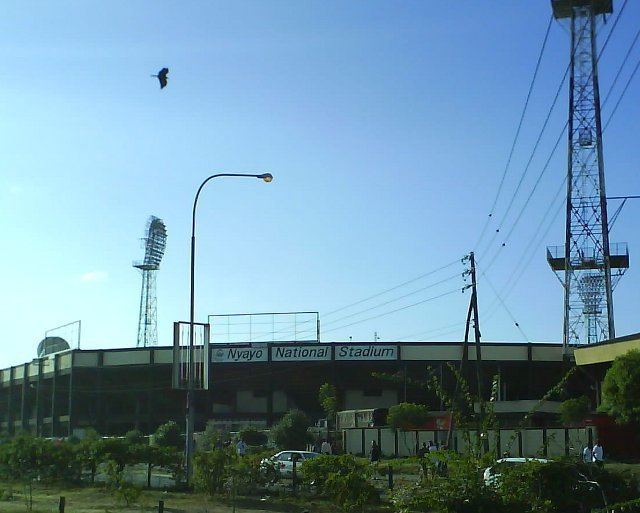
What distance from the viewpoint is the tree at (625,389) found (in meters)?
38.1

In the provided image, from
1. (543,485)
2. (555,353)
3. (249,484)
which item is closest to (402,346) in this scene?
(555,353)

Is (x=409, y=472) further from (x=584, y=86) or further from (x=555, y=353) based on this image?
(x=555, y=353)

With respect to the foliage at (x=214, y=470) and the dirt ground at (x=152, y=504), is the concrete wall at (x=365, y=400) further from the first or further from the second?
the foliage at (x=214, y=470)

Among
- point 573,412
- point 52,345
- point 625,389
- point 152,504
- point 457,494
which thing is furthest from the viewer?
point 52,345

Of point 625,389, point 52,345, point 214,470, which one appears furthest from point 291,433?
point 52,345

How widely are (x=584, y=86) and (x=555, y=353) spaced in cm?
3400

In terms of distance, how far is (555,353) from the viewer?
7662 cm

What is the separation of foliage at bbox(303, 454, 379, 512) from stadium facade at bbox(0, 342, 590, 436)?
52170 millimetres

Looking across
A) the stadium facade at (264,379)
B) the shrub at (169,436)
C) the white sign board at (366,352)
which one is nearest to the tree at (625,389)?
the shrub at (169,436)

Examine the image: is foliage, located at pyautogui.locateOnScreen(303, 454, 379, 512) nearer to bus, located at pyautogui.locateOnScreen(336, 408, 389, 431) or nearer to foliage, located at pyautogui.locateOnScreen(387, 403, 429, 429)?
foliage, located at pyautogui.locateOnScreen(387, 403, 429, 429)

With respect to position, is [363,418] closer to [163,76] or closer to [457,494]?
[163,76]

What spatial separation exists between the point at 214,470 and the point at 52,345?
6755 cm

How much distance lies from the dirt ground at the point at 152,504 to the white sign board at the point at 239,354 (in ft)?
165

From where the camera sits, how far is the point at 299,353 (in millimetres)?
77375
